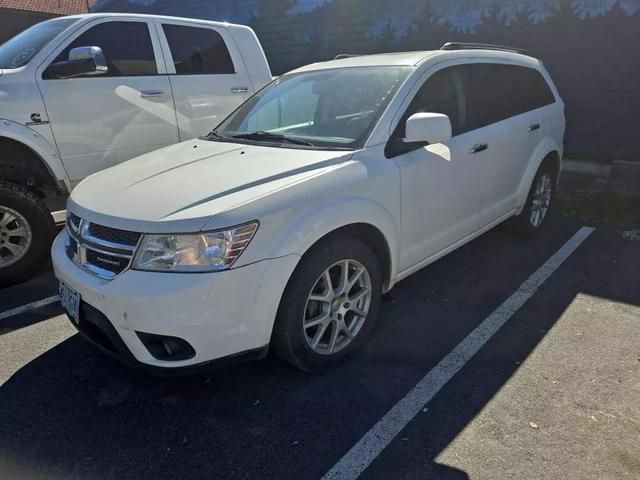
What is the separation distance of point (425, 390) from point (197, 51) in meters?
4.15

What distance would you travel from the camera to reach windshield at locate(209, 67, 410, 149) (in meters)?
3.12

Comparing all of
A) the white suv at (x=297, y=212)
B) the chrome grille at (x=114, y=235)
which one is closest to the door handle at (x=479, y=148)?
the white suv at (x=297, y=212)

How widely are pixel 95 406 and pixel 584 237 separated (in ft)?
15.2

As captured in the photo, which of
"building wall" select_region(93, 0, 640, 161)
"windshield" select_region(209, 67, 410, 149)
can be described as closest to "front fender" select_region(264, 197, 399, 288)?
"windshield" select_region(209, 67, 410, 149)

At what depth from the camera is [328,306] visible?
284 cm

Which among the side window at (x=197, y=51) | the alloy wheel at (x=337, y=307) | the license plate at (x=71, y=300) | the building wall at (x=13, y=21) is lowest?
the alloy wheel at (x=337, y=307)

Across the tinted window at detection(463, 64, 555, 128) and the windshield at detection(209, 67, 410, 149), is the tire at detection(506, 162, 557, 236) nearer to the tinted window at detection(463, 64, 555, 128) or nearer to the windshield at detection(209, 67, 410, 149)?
the tinted window at detection(463, 64, 555, 128)

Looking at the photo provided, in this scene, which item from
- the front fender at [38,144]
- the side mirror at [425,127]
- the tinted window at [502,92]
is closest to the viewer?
the side mirror at [425,127]

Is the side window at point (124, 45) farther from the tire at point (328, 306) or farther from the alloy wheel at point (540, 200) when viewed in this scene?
the alloy wheel at point (540, 200)

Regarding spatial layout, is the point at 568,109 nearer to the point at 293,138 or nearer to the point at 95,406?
the point at 293,138

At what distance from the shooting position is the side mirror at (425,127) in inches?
116

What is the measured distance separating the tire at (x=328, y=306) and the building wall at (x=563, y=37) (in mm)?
5716

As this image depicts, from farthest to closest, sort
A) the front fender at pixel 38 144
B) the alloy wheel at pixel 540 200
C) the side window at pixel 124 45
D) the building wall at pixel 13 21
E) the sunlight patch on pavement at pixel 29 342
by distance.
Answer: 1. the building wall at pixel 13 21
2. the alloy wheel at pixel 540 200
3. the side window at pixel 124 45
4. the front fender at pixel 38 144
5. the sunlight patch on pavement at pixel 29 342

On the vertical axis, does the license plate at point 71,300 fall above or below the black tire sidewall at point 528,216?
above
